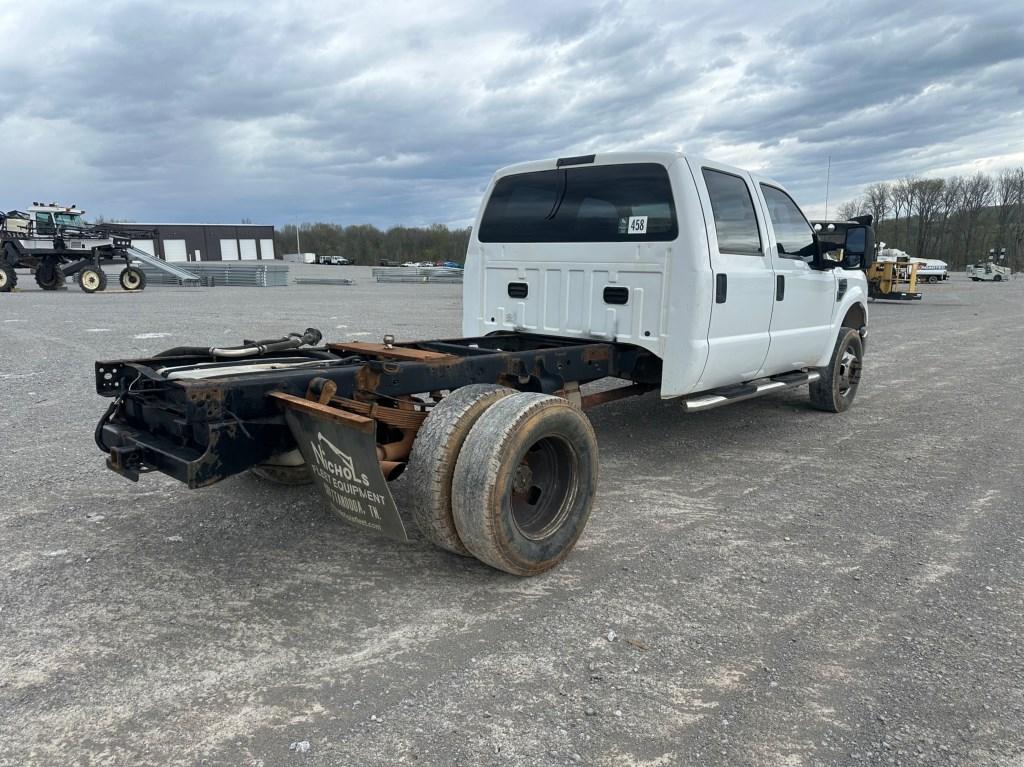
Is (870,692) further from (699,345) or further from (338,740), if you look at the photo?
(699,345)

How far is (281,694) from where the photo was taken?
2.62 m

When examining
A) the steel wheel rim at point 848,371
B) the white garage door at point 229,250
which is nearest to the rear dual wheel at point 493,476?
the steel wheel rim at point 848,371

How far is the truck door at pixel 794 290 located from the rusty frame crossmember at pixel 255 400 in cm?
231

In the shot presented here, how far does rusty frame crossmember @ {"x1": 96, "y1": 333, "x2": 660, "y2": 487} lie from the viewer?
310cm

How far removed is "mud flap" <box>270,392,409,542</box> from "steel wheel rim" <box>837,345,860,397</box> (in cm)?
563

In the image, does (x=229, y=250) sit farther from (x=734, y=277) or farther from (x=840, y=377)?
(x=734, y=277)

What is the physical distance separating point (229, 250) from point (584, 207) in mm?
79586

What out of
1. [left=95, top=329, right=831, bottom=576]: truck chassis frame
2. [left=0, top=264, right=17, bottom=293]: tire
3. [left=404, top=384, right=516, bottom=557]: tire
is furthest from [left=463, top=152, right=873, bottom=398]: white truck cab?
[left=0, top=264, right=17, bottom=293]: tire

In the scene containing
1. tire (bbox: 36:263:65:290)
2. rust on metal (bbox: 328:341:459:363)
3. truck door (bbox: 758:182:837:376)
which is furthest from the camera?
tire (bbox: 36:263:65:290)

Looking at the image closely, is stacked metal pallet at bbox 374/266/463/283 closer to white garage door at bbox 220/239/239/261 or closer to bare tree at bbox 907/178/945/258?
white garage door at bbox 220/239/239/261

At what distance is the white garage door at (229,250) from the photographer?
76750 mm

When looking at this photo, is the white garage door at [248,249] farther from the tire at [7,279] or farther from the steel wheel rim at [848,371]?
the steel wheel rim at [848,371]

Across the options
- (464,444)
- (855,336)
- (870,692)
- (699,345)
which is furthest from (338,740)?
(855,336)

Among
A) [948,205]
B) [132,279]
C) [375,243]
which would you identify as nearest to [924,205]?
[948,205]
